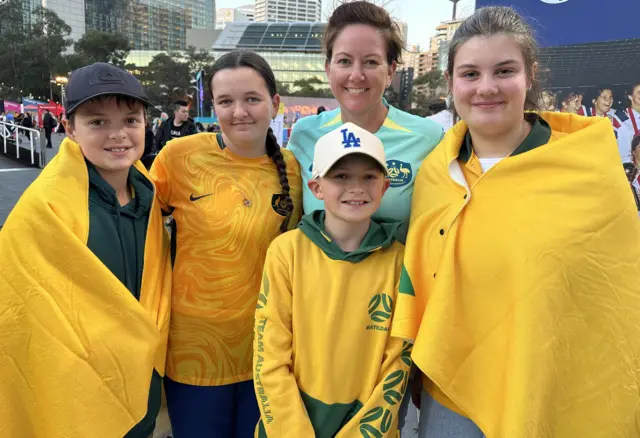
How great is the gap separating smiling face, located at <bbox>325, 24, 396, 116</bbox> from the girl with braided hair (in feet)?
1.14

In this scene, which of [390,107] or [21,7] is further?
[21,7]

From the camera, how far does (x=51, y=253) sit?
1.63 m

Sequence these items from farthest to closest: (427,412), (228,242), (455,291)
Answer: (228,242)
(427,412)
(455,291)

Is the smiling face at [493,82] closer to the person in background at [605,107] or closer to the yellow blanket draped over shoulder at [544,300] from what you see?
the yellow blanket draped over shoulder at [544,300]

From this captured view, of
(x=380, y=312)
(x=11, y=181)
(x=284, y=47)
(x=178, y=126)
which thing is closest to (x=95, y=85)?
(x=380, y=312)

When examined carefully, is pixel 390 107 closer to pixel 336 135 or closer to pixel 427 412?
pixel 336 135

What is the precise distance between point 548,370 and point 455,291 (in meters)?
0.37

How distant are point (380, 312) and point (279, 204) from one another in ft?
2.40

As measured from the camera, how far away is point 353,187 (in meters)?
1.82

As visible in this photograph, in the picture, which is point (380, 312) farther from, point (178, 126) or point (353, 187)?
point (178, 126)

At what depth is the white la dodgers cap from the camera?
1.79 meters

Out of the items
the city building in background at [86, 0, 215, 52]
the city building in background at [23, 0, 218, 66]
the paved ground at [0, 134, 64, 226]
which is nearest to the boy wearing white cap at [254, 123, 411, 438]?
the paved ground at [0, 134, 64, 226]

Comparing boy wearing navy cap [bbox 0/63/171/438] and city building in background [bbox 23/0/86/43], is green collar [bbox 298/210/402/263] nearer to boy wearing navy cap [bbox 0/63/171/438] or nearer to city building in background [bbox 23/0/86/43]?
boy wearing navy cap [bbox 0/63/171/438]

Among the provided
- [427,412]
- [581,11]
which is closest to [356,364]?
[427,412]
